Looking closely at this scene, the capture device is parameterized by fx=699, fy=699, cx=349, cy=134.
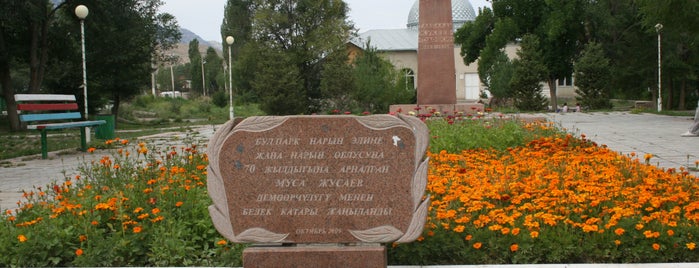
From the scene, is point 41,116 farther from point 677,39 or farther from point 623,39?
point 623,39

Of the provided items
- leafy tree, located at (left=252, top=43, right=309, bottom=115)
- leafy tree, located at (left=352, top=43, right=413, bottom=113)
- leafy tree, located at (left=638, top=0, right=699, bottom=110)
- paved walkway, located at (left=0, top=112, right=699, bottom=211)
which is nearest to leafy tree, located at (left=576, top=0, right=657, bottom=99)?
leafy tree, located at (left=638, top=0, right=699, bottom=110)

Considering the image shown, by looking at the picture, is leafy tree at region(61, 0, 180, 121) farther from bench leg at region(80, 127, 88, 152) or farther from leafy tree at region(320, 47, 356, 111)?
bench leg at region(80, 127, 88, 152)

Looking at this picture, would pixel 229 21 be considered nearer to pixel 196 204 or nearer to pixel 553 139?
pixel 553 139

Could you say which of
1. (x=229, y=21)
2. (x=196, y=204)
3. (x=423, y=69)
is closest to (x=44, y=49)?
(x=423, y=69)

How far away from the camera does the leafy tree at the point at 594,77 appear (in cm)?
3575

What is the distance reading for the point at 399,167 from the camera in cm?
423

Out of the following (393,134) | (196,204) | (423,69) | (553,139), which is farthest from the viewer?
(423,69)

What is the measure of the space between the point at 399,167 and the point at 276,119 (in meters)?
0.82

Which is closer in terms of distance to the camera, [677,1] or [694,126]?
[694,126]

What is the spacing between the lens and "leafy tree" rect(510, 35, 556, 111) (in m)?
35.4

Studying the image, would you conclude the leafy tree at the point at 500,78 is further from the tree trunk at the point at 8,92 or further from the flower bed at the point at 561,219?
the flower bed at the point at 561,219

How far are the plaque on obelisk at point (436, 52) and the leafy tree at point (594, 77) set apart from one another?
20.7 m

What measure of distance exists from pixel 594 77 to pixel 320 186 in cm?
3438

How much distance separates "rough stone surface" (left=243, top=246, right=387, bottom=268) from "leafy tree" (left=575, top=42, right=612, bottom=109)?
33874mm
